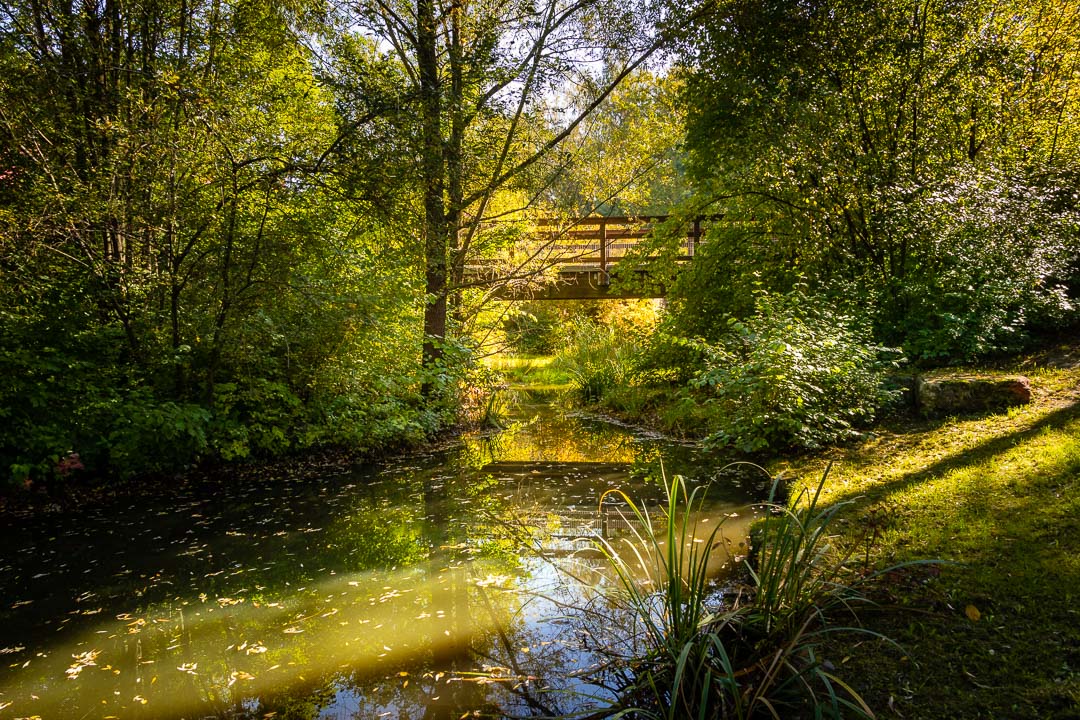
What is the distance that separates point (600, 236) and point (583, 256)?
1157 mm

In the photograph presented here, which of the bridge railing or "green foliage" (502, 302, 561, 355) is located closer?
the bridge railing

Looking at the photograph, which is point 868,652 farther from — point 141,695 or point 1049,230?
point 1049,230

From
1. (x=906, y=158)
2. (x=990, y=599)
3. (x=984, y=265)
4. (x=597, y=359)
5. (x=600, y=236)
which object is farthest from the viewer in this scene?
(x=600, y=236)

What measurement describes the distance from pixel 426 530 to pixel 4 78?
19.8ft

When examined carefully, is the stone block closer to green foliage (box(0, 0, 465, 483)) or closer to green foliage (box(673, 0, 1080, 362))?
green foliage (box(673, 0, 1080, 362))

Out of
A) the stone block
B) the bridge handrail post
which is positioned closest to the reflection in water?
the stone block

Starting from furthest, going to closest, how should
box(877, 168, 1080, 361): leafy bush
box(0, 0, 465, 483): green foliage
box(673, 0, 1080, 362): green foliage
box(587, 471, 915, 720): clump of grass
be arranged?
box(673, 0, 1080, 362): green foliage
box(877, 168, 1080, 361): leafy bush
box(0, 0, 465, 483): green foliage
box(587, 471, 915, 720): clump of grass

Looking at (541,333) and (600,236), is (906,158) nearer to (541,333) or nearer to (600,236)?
(600,236)

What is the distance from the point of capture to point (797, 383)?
5730 millimetres

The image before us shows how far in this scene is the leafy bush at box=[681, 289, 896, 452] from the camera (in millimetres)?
5660

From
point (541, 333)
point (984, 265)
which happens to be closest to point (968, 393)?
point (984, 265)

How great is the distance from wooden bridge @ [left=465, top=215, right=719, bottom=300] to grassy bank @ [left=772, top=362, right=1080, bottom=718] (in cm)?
583

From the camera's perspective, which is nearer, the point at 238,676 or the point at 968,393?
the point at 238,676

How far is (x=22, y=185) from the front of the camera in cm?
577
